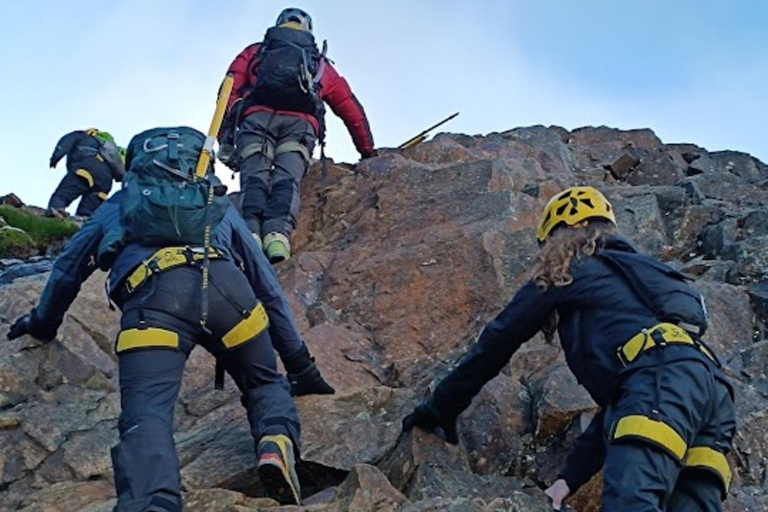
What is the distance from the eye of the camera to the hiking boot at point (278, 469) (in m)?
8.27

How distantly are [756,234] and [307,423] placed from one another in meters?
8.29

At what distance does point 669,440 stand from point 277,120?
409 inches

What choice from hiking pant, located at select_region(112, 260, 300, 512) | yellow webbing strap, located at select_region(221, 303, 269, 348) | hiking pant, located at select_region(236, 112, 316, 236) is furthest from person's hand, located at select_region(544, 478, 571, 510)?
hiking pant, located at select_region(236, 112, 316, 236)

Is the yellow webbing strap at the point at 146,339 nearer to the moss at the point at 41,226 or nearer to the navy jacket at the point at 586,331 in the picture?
the navy jacket at the point at 586,331

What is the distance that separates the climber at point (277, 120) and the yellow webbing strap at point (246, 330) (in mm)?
5825

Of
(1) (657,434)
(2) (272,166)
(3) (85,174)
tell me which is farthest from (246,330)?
(3) (85,174)

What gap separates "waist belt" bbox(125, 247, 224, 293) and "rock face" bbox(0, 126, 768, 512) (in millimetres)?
1966

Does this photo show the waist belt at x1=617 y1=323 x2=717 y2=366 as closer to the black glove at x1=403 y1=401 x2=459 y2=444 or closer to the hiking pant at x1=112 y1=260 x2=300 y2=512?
the black glove at x1=403 y1=401 x2=459 y2=444

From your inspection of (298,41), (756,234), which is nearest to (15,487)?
(298,41)

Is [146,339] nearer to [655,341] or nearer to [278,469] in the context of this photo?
[278,469]

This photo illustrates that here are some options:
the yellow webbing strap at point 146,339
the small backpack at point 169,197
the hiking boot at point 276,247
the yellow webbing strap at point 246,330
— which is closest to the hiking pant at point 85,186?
the hiking boot at point 276,247

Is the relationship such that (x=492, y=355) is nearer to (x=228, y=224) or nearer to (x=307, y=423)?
(x=307, y=423)

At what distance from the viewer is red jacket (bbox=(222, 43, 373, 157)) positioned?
629 inches

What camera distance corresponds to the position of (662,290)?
752 cm
